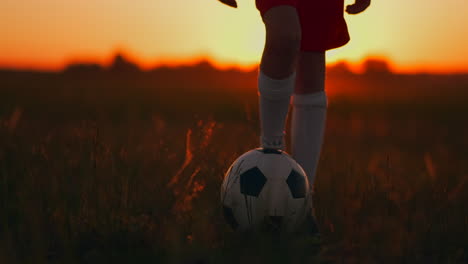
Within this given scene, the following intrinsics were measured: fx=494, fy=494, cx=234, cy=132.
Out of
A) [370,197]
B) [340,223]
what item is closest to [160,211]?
[340,223]

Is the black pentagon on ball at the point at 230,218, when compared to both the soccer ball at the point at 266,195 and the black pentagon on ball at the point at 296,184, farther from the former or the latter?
the black pentagon on ball at the point at 296,184

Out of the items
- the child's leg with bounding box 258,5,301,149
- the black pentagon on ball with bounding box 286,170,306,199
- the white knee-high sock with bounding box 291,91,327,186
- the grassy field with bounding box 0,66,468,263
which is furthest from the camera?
the white knee-high sock with bounding box 291,91,327,186

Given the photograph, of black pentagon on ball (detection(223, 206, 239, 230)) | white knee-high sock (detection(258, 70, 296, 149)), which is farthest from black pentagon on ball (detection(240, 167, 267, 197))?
white knee-high sock (detection(258, 70, 296, 149))

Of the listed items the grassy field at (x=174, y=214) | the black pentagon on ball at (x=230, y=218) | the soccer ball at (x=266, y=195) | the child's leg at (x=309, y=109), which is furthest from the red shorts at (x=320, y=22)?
the black pentagon on ball at (x=230, y=218)

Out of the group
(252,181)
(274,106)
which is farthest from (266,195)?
(274,106)

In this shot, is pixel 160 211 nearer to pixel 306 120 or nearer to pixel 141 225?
pixel 141 225

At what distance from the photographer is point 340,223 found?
245cm

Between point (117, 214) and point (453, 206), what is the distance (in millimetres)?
1817

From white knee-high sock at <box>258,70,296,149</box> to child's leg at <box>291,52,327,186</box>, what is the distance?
0.65ft

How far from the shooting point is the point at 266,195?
7.60 feet

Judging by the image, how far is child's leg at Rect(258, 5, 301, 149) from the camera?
2.24 m

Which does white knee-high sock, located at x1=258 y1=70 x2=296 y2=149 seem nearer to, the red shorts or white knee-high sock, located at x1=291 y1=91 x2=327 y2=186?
white knee-high sock, located at x1=291 y1=91 x2=327 y2=186

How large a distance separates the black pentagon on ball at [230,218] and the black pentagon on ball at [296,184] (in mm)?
303

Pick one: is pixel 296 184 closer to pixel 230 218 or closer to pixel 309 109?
pixel 230 218
